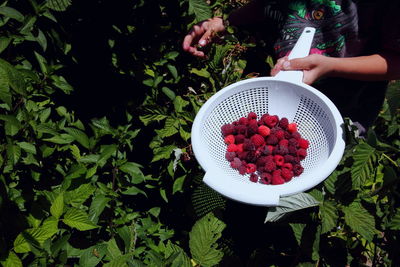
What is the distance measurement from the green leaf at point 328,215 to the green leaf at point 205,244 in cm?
28

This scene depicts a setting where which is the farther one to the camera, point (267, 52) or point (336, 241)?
point (267, 52)

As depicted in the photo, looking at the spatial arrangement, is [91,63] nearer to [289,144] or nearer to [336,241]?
[289,144]

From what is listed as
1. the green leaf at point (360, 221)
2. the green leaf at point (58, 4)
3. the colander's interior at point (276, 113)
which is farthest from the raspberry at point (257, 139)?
the green leaf at point (58, 4)

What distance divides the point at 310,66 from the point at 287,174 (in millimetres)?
348

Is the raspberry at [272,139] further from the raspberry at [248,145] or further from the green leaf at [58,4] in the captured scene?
the green leaf at [58,4]

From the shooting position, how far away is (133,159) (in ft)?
5.15

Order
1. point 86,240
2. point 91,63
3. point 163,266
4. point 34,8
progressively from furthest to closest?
point 91,63
point 86,240
point 34,8
point 163,266

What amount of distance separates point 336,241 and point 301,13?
772 millimetres

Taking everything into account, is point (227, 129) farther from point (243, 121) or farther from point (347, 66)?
point (347, 66)

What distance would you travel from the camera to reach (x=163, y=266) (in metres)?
0.84

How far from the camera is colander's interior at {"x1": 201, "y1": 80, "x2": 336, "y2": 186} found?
44.9 inches

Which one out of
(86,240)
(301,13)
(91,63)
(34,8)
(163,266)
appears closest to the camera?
(163,266)

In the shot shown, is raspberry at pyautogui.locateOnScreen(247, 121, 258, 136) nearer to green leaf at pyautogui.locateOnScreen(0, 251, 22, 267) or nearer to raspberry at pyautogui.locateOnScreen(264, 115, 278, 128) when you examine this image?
raspberry at pyautogui.locateOnScreen(264, 115, 278, 128)

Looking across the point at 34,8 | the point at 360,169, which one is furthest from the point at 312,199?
the point at 34,8
